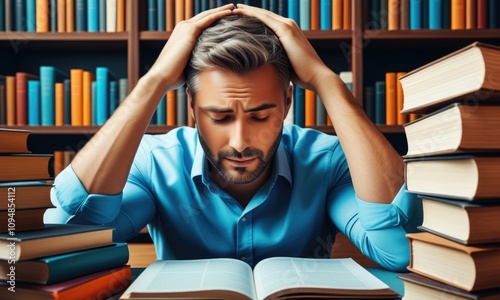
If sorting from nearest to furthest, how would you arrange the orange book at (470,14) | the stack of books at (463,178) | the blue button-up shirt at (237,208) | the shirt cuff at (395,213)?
the stack of books at (463,178) < the shirt cuff at (395,213) < the blue button-up shirt at (237,208) < the orange book at (470,14)

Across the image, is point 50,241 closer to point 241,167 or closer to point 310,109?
point 241,167

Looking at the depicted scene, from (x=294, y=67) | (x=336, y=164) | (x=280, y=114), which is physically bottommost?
(x=336, y=164)

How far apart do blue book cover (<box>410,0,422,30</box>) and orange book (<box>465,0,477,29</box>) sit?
0.19 m

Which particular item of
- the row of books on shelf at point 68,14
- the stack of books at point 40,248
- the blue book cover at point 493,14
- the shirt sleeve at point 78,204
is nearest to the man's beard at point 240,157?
the shirt sleeve at point 78,204

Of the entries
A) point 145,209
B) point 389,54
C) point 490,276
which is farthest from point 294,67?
point 389,54

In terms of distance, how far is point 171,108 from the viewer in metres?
2.04

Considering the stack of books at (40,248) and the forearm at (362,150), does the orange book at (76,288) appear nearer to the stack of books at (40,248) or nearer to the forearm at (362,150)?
the stack of books at (40,248)

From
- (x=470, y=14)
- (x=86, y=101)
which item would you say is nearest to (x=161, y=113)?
(x=86, y=101)

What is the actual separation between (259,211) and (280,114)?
0.79 ft

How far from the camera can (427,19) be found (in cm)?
197

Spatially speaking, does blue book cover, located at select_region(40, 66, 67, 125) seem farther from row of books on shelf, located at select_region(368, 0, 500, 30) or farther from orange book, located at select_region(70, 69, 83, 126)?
row of books on shelf, located at select_region(368, 0, 500, 30)

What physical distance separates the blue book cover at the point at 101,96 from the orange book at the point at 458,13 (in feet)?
4.93

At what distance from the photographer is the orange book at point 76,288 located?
21.8 inches

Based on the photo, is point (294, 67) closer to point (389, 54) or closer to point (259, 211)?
point (259, 211)
